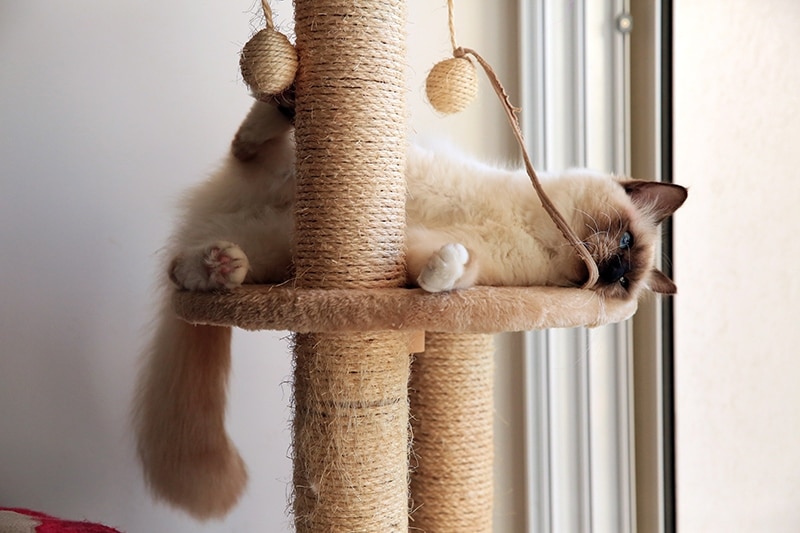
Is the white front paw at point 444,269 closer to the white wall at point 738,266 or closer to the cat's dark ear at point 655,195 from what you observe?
the cat's dark ear at point 655,195

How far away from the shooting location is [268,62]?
0.92 metres

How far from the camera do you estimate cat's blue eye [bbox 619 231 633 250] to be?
1.13m

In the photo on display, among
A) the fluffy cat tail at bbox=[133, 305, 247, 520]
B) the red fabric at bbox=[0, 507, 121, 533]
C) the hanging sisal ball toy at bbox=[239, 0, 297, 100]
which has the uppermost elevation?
the hanging sisal ball toy at bbox=[239, 0, 297, 100]

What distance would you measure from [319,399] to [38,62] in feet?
3.26

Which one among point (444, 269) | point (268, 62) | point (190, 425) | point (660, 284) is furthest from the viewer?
point (660, 284)

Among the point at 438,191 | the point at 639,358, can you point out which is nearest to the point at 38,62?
the point at 438,191

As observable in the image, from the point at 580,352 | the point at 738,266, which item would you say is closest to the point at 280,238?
the point at 580,352

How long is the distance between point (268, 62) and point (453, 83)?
304 millimetres

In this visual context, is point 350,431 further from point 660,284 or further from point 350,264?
point 660,284

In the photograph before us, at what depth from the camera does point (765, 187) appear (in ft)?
5.30

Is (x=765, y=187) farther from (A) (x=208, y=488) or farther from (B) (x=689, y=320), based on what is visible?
(A) (x=208, y=488)

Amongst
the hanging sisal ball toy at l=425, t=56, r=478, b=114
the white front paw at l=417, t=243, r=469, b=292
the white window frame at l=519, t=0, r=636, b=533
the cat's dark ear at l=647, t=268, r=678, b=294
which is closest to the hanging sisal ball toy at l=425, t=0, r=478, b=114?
the hanging sisal ball toy at l=425, t=56, r=478, b=114

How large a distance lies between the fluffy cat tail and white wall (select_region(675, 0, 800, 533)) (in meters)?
1.12

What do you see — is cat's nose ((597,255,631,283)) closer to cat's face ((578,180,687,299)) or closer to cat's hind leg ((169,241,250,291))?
cat's face ((578,180,687,299))
